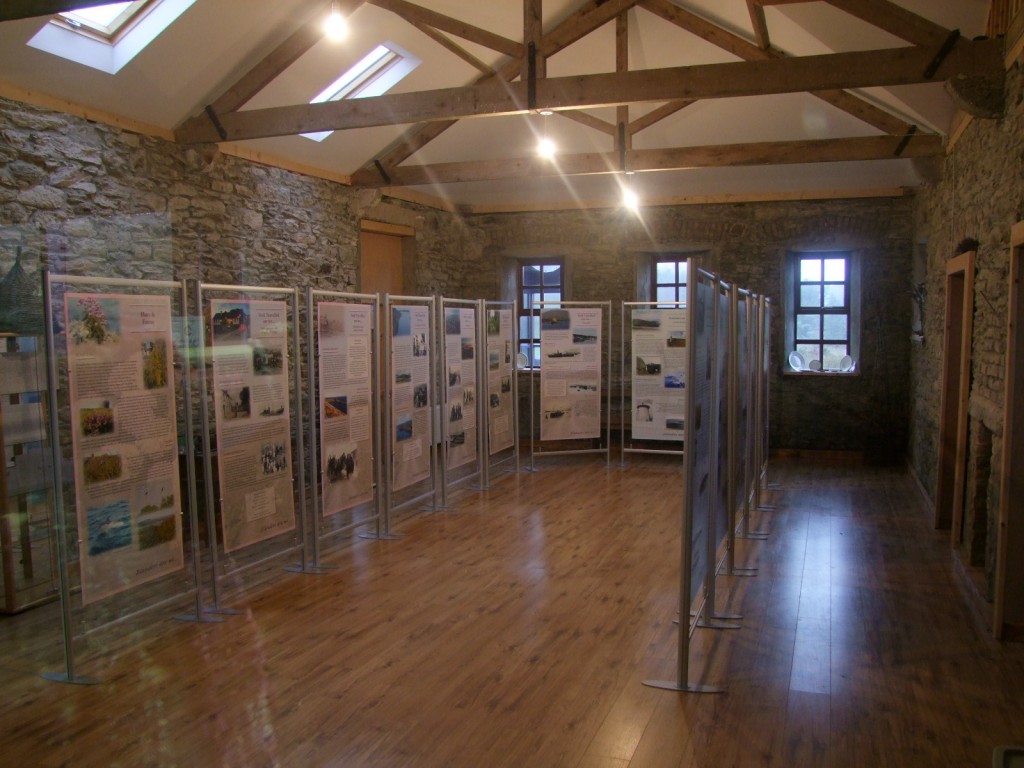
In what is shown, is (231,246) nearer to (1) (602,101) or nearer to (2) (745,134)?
(1) (602,101)

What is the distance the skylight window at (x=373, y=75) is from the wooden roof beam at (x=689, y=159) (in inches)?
49.2

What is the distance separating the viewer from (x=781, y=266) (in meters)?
9.88

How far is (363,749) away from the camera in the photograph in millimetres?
3092

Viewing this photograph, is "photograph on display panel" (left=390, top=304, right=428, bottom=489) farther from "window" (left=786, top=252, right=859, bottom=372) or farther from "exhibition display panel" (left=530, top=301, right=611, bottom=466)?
"window" (left=786, top=252, right=859, bottom=372)

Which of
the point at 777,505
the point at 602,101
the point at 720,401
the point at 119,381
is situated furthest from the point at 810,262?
the point at 119,381

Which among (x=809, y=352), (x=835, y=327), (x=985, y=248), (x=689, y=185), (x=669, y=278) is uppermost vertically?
(x=689, y=185)

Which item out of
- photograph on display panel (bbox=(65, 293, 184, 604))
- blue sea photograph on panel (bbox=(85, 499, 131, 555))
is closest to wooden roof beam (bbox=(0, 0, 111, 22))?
photograph on display panel (bbox=(65, 293, 184, 604))

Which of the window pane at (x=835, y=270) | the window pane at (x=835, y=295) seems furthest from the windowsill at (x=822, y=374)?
the window pane at (x=835, y=270)

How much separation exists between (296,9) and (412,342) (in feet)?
8.57

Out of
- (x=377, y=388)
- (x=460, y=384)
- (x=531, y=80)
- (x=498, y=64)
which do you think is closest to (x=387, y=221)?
(x=498, y=64)

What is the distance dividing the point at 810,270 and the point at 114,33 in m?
7.91

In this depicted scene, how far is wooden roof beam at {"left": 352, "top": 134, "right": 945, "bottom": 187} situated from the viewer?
7.34 m

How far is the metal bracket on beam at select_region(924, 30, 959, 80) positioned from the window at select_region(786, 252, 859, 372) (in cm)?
523

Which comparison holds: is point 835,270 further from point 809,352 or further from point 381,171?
point 381,171
